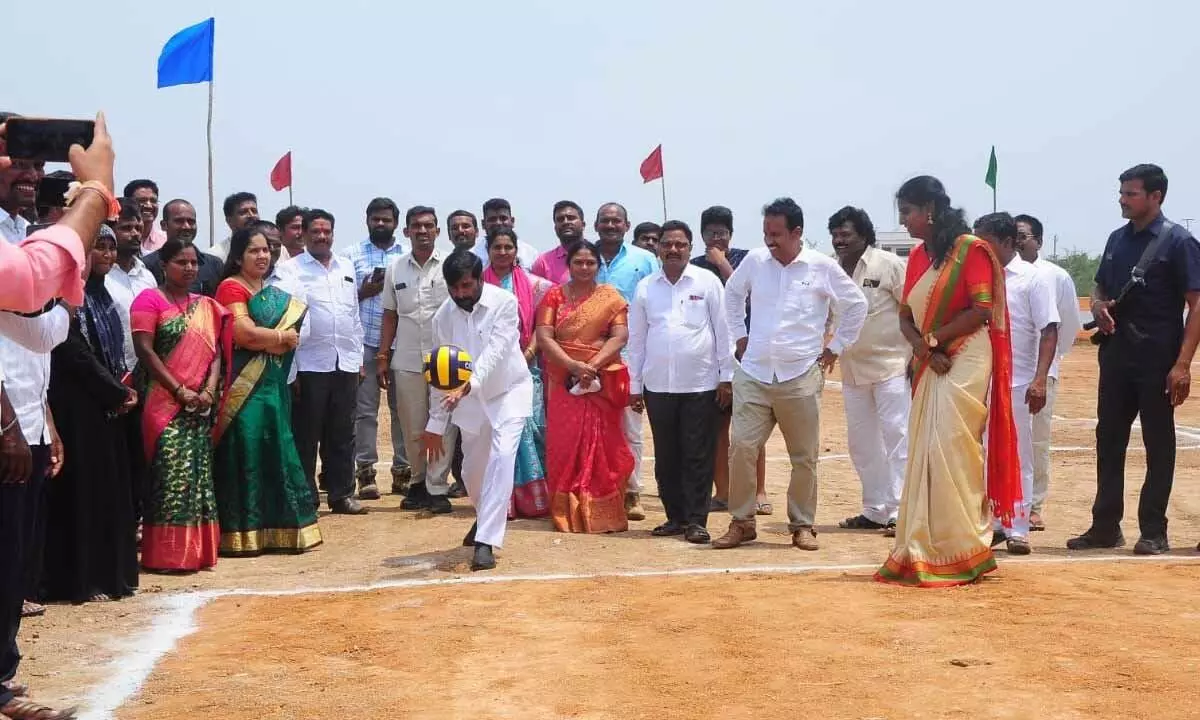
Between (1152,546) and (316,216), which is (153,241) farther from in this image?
(1152,546)

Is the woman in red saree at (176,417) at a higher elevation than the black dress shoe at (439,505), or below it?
higher

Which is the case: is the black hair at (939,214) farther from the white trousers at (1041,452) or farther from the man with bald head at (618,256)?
the man with bald head at (618,256)

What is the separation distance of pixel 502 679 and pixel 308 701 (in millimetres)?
753

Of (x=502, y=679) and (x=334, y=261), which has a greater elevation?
(x=334, y=261)

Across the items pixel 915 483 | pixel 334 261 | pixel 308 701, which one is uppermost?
pixel 334 261

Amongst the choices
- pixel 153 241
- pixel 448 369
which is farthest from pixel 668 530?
pixel 153 241

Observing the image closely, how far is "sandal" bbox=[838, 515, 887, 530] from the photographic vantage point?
9742 mm

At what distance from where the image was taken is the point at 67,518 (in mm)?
7383

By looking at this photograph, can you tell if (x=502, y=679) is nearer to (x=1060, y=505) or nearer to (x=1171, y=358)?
(x=1171, y=358)

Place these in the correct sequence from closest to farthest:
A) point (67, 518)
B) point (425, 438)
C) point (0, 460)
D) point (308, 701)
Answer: point (0, 460) < point (308, 701) < point (67, 518) < point (425, 438)

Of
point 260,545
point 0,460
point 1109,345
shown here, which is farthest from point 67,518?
point 1109,345

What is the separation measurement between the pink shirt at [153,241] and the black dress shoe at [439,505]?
2790 mm

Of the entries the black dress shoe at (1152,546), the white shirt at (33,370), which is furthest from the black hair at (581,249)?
the white shirt at (33,370)

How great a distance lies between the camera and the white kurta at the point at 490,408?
8.11m
